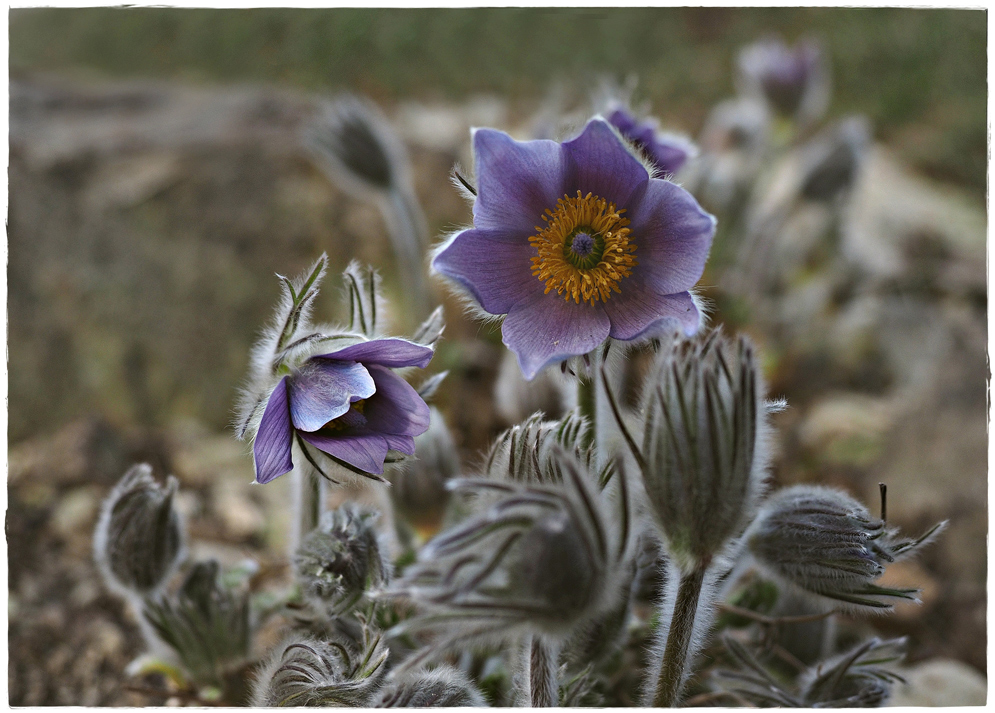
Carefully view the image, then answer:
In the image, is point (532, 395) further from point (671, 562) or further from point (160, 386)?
point (160, 386)

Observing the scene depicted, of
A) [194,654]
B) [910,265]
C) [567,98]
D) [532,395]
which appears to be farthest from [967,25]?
[194,654]

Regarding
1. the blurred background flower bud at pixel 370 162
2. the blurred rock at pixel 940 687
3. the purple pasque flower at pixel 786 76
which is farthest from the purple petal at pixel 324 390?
the purple pasque flower at pixel 786 76

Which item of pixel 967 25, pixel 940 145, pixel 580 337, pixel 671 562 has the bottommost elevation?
pixel 671 562

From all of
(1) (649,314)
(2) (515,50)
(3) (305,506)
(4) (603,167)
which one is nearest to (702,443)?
(1) (649,314)

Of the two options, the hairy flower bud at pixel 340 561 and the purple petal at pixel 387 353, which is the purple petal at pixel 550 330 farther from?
the hairy flower bud at pixel 340 561

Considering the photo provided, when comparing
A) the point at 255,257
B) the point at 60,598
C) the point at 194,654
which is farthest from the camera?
the point at 255,257

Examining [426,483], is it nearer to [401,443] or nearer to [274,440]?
[401,443]

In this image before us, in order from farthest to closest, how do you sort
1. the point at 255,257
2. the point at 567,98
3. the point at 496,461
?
the point at 567,98
the point at 255,257
the point at 496,461
